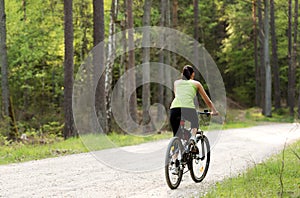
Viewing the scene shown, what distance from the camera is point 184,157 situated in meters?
8.20

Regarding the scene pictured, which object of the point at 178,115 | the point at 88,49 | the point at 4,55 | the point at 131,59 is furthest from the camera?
the point at 88,49

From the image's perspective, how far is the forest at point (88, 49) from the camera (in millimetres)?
18766

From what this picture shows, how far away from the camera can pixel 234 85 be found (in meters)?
57.2

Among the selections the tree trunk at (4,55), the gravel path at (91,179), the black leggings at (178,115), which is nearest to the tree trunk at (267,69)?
the tree trunk at (4,55)

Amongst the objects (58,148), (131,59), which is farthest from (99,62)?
(58,148)

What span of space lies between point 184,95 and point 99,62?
1086 cm

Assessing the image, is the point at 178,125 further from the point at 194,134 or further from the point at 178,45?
the point at 178,45

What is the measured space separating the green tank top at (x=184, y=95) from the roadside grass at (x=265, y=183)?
1.54 metres

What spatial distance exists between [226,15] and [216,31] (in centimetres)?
647

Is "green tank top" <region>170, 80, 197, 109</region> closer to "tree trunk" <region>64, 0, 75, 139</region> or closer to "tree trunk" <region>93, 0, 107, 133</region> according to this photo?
"tree trunk" <region>64, 0, 75, 139</region>

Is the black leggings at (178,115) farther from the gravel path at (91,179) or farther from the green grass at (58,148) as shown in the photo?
the green grass at (58,148)

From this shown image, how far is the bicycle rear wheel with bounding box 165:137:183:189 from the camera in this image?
770 cm

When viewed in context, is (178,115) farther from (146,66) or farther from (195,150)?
(146,66)

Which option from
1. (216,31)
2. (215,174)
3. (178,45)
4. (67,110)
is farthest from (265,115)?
(215,174)
